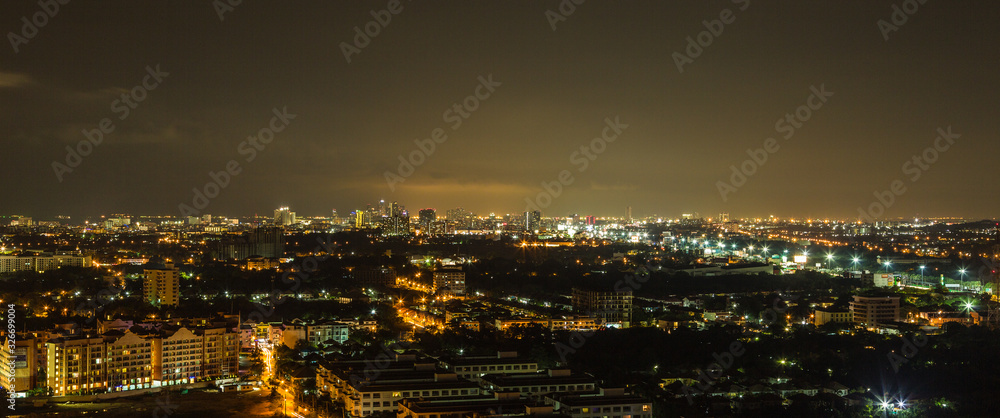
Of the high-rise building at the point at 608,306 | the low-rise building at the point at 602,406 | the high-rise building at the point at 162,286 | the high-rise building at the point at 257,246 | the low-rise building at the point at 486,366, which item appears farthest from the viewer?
the high-rise building at the point at 257,246

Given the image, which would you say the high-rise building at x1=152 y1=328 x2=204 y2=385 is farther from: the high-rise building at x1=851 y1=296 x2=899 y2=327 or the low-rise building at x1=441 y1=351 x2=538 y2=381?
the high-rise building at x1=851 y1=296 x2=899 y2=327

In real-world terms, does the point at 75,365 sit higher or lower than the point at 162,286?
lower

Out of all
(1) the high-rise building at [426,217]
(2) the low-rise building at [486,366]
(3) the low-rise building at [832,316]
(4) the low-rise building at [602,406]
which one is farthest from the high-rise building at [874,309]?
(1) the high-rise building at [426,217]

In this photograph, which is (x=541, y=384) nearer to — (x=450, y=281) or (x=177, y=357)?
(x=177, y=357)

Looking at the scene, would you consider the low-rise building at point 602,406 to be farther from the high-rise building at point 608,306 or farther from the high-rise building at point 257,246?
the high-rise building at point 257,246

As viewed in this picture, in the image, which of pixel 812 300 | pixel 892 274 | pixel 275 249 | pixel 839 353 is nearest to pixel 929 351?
pixel 839 353

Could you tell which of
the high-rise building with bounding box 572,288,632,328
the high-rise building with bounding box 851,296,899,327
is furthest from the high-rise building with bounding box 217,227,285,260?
the high-rise building with bounding box 851,296,899,327

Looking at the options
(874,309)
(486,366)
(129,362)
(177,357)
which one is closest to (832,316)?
(874,309)

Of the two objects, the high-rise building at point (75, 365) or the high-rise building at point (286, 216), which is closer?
the high-rise building at point (75, 365)
